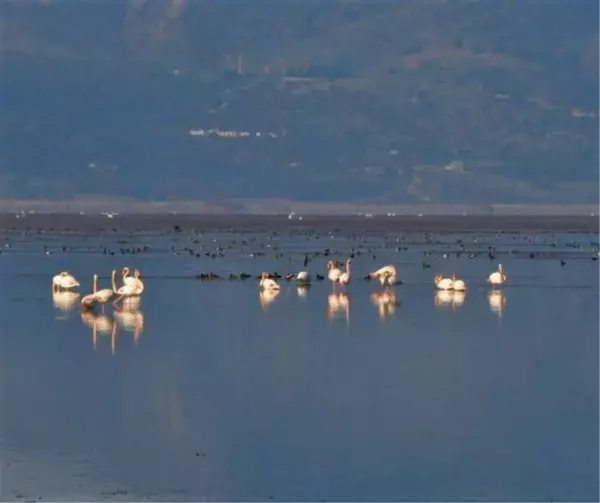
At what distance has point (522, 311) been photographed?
33.3 meters

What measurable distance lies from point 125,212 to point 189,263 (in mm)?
97375

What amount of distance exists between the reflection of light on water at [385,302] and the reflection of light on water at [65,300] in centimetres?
551

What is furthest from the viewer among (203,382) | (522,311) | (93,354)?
(522,311)

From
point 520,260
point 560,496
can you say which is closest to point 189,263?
point 520,260

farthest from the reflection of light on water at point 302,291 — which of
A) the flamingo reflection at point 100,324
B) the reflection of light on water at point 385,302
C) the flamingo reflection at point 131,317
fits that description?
the flamingo reflection at point 100,324

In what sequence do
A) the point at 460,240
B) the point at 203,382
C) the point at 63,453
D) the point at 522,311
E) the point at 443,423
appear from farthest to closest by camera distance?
the point at 460,240 < the point at 522,311 < the point at 203,382 < the point at 443,423 < the point at 63,453

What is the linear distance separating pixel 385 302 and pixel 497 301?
2182 millimetres

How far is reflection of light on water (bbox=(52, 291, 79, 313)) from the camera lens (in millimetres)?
33803

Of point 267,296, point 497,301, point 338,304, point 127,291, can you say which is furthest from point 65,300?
point 497,301

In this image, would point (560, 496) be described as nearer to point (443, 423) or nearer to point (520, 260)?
point (443, 423)

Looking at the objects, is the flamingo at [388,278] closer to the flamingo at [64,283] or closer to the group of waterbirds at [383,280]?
the group of waterbirds at [383,280]

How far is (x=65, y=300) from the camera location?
35406 mm

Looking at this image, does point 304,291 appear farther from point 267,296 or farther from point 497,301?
point 497,301

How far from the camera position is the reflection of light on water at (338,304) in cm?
3256
